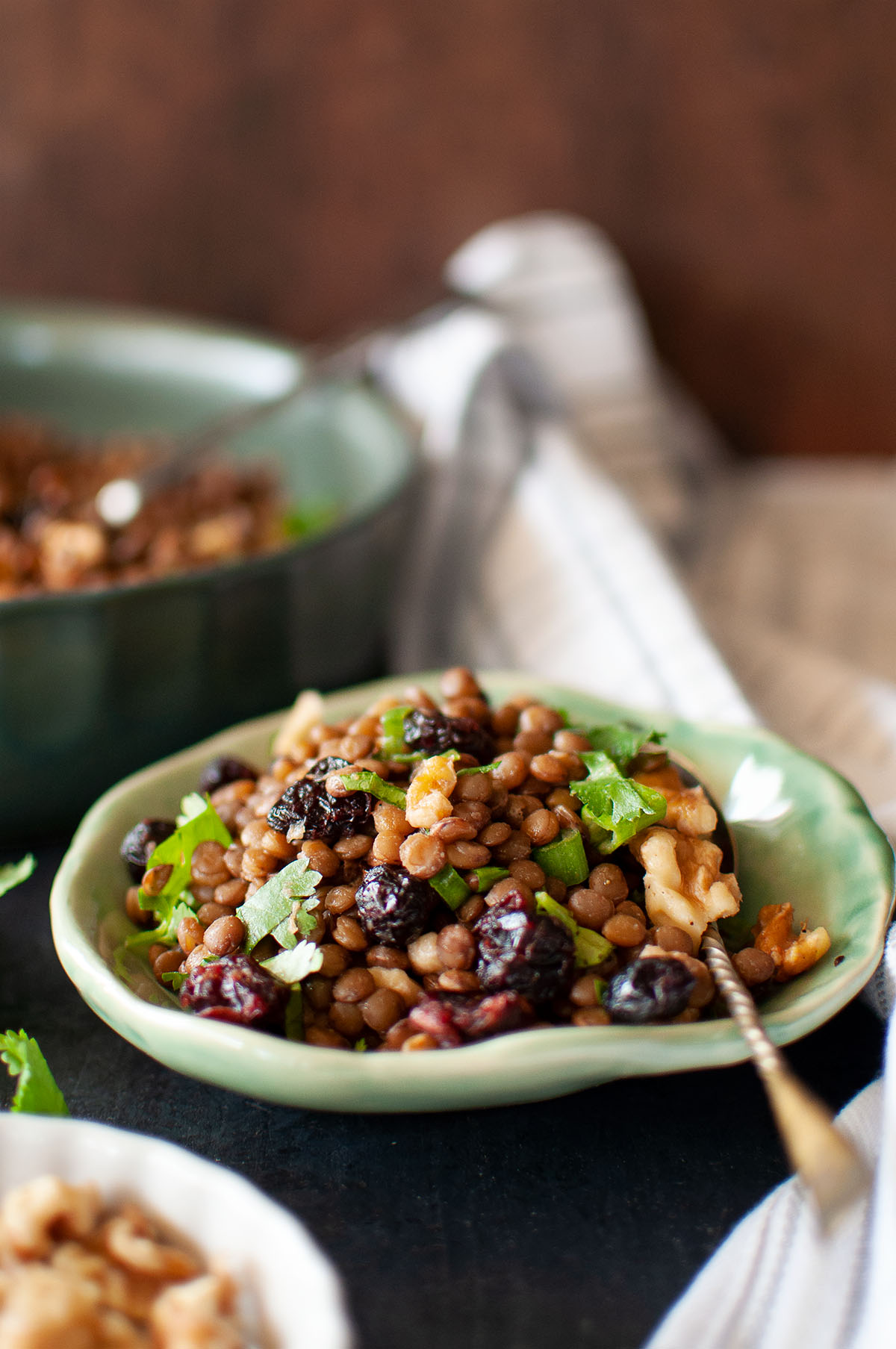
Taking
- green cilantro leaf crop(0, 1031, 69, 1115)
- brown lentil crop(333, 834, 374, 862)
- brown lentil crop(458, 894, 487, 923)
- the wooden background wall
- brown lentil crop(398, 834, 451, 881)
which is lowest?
green cilantro leaf crop(0, 1031, 69, 1115)

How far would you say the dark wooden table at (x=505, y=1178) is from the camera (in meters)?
0.73

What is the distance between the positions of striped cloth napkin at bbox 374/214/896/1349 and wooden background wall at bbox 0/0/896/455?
119 mm

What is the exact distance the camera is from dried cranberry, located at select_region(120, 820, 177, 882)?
38.0 inches

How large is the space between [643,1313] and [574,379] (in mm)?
1481

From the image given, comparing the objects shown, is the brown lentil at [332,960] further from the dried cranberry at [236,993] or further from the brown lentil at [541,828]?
the brown lentil at [541,828]

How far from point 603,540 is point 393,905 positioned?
0.80 metres

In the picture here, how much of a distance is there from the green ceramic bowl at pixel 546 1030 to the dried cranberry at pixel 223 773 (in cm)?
2

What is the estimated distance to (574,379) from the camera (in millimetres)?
1921

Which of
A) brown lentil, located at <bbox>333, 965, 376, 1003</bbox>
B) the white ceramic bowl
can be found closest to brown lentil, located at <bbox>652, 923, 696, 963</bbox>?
brown lentil, located at <bbox>333, 965, 376, 1003</bbox>

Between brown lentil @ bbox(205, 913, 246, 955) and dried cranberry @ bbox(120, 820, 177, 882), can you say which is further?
dried cranberry @ bbox(120, 820, 177, 882)

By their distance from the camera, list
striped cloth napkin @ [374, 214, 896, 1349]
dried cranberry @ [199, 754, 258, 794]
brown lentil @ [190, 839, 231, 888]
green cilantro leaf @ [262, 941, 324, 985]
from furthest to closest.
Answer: striped cloth napkin @ [374, 214, 896, 1349]
dried cranberry @ [199, 754, 258, 794]
brown lentil @ [190, 839, 231, 888]
green cilantro leaf @ [262, 941, 324, 985]

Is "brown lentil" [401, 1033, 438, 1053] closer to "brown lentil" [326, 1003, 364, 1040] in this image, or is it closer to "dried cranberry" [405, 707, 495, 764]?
"brown lentil" [326, 1003, 364, 1040]

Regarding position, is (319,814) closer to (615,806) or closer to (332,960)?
(332,960)

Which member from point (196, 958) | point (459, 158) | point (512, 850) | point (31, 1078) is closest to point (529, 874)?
point (512, 850)
